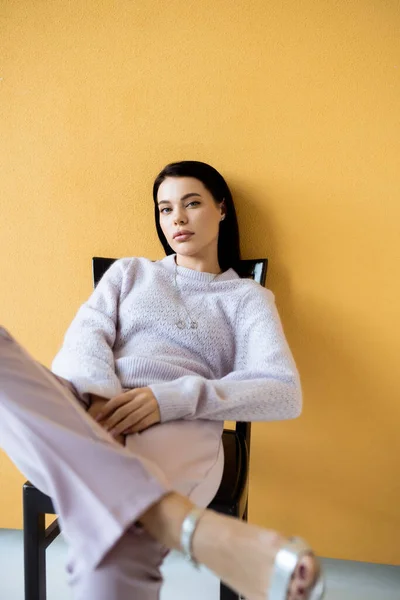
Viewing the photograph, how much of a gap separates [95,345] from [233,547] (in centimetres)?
55

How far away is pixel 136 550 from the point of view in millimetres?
689

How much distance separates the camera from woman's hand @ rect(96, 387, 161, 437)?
2.94 feet

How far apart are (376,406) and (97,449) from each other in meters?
0.90

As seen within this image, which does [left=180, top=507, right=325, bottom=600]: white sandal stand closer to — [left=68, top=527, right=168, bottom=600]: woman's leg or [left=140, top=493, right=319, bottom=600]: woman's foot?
[left=140, top=493, right=319, bottom=600]: woman's foot

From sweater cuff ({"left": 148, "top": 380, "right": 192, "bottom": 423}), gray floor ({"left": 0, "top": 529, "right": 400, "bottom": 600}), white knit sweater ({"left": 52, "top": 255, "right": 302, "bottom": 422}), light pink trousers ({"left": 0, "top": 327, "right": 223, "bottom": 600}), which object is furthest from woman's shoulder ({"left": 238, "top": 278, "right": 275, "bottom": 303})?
gray floor ({"left": 0, "top": 529, "right": 400, "bottom": 600})

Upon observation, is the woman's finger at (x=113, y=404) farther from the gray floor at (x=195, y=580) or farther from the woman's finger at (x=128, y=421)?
the gray floor at (x=195, y=580)

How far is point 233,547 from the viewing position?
651 mm

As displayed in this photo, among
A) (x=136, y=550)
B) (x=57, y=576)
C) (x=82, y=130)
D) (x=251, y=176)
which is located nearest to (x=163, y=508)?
(x=136, y=550)

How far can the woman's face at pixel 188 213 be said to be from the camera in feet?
4.22

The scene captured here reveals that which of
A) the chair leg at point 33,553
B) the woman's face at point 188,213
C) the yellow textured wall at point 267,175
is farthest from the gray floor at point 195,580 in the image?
the woman's face at point 188,213

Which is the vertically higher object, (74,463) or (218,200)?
(218,200)

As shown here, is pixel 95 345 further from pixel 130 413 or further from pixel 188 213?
pixel 188 213

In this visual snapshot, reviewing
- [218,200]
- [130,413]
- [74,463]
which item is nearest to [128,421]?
[130,413]

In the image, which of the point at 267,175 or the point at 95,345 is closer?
the point at 95,345
